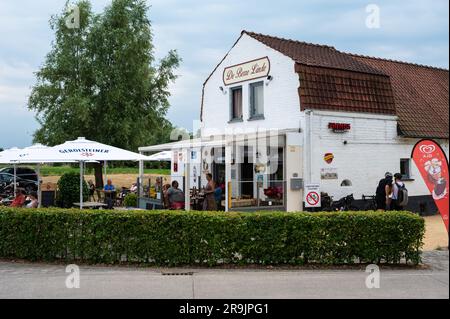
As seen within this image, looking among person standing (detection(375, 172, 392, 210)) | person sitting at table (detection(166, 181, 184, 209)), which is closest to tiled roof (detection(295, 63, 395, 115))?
person standing (detection(375, 172, 392, 210))

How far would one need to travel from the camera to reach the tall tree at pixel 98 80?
28.7 m

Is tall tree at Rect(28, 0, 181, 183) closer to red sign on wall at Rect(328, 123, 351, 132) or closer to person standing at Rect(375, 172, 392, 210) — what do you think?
red sign on wall at Rect(328, 123, 351, 132)

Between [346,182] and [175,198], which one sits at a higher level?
[346,182]

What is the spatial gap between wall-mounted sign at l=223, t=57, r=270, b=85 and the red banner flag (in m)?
11.0

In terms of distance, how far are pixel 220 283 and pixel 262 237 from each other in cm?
162

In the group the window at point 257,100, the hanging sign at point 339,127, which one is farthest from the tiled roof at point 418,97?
the window at point 257,100

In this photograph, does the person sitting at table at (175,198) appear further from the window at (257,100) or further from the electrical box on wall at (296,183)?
the window at (257,100)

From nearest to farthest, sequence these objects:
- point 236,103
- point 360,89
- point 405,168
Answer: point 360,89 → point 405,168 → point 236,103

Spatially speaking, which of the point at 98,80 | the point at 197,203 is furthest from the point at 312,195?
the point at 98,80

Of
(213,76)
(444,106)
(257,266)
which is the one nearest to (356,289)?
(257,266)

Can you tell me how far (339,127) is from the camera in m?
16.7

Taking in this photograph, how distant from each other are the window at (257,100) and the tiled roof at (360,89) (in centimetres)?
167

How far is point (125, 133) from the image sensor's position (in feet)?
94.0

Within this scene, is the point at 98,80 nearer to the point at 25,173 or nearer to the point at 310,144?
the point at 25,173
